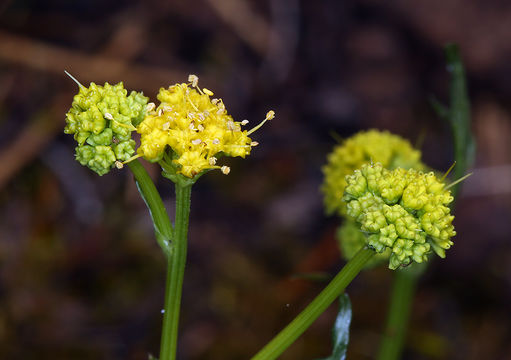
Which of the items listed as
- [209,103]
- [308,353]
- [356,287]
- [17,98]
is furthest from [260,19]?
[209,103]

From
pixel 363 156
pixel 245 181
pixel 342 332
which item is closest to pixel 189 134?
pixel 342 332

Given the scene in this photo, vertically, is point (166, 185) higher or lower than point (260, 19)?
lower

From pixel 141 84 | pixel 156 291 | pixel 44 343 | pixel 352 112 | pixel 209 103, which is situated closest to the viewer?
pixel 209 103

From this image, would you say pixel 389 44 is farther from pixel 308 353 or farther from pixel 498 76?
pixel 308 353

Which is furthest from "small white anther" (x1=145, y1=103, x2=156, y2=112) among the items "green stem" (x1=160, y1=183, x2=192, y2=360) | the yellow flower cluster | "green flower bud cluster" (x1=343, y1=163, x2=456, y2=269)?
"green flower bud cluster" (x1=343, y1=163, x2=456, y2=269)

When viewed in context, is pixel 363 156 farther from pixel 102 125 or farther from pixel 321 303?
A: pixel 102 125
